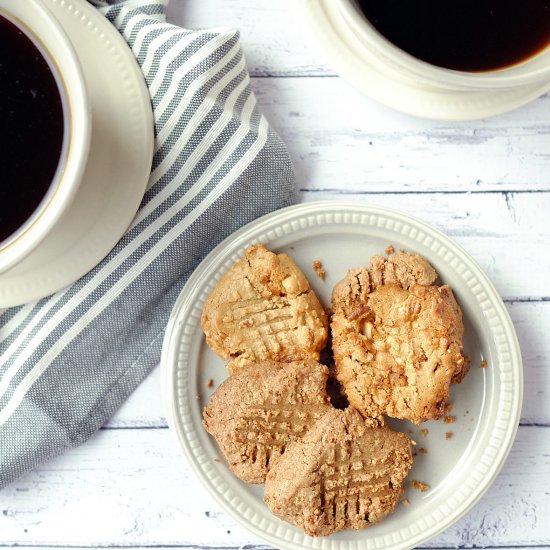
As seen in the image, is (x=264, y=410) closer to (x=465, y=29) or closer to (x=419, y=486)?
(x=419, y=486)

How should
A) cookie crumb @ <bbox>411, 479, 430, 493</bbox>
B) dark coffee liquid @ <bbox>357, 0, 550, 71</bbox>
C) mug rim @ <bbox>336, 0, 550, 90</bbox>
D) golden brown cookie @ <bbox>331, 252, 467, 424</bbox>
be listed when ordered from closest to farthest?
mug rim @ <bbox>336, 0, 550, 90</bbox> < dark coffee liquid @ <bbox>357, 0, 550, 71</bbox> < golden brown cookie @ <bbox>331, 252, 467, 424</bbox> < cookie crumb @ <bbox>411, 479, 430, 493</bbox>

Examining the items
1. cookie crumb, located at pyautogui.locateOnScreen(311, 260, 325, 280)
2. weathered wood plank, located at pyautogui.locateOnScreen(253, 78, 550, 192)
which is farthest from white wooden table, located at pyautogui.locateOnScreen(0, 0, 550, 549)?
cookie crumb, located at pyautogui.locateOnScreen(311, 260, 325, 280)

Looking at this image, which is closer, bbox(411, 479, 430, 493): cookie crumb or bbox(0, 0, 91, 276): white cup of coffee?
bbox(0, 0, 91, 276): white cup of coffee

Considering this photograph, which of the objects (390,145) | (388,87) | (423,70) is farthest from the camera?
(390,145)

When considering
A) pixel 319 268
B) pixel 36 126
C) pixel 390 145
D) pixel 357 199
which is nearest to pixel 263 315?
pixel 319 268

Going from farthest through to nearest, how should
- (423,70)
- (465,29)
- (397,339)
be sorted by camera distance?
(397,339) → (465,29) → (423,70)

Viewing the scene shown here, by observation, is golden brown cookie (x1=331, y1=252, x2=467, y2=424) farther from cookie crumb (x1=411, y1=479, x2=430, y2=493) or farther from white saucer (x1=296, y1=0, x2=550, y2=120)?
white saucer (x1=296, y1=0, x2=550, y2=120)

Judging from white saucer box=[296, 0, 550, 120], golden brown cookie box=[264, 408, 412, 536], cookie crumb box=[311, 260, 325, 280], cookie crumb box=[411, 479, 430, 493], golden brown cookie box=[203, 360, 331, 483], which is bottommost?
cookie crumb box=[411, 479, 430, 493]
